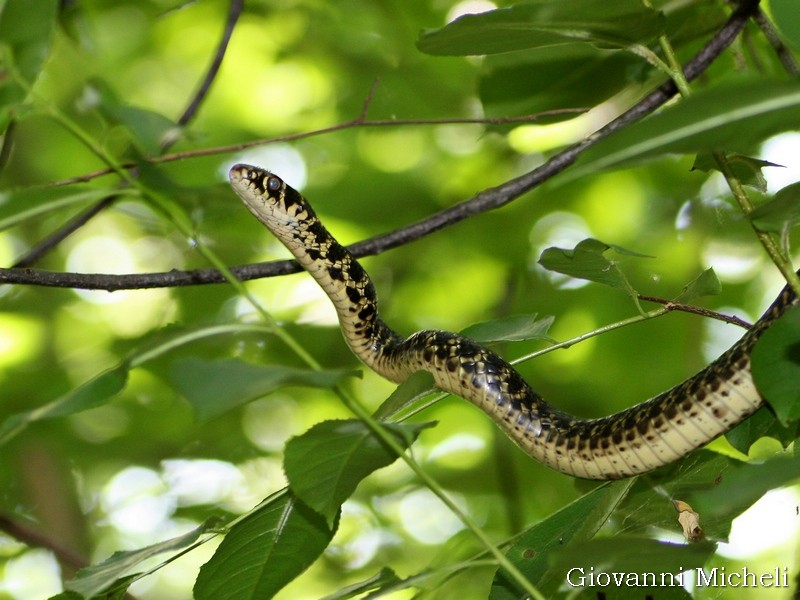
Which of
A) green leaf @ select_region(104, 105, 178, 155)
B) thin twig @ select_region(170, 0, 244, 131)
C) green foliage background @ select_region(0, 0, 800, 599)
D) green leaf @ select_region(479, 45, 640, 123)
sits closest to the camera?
green leaf @ select_region(104, 105, 178, 155)

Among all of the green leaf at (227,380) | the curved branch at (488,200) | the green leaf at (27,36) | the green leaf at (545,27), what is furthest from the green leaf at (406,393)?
the green leaf at (27,36)

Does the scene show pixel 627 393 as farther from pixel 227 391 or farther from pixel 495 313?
pixel 227 391

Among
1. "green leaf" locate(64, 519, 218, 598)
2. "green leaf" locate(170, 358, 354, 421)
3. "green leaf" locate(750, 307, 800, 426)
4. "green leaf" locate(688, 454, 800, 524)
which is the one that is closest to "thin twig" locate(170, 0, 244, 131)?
"green leaf" locate(64, 519, 218, 598)

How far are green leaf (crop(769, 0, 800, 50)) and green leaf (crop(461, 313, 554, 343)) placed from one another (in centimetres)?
83

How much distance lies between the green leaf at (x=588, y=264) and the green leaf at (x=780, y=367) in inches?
17.7

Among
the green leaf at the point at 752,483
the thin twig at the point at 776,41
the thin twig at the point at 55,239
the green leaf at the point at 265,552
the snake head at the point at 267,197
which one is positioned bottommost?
the green leaf at the point at 752,483

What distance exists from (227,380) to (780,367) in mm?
1009

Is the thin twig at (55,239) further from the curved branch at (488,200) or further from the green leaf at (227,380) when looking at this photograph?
→ the green leaf at (227,380)

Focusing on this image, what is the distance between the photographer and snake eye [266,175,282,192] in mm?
3194

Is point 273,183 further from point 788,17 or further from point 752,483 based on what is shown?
point 752,483

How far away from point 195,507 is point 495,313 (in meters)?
2.12

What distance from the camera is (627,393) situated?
430cm

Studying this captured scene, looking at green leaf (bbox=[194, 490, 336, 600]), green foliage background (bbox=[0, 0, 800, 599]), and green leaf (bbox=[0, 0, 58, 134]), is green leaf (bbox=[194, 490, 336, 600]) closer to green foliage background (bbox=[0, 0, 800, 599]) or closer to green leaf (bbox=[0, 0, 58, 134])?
green leaf (bbox=[0, 0, 58, 134])

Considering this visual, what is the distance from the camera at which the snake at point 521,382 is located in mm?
2201
